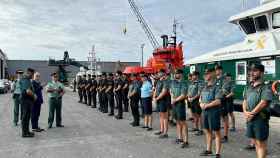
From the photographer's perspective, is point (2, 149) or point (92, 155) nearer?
point (92, 155)

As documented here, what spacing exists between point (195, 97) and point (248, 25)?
8.57m

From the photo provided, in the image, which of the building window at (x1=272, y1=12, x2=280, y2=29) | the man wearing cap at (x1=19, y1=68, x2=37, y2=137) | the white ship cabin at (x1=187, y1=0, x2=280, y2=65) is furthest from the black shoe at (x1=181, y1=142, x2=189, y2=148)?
the building window at (x1=272, y1=12, x2=280, y2=29)

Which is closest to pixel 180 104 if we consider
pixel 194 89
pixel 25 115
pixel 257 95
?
pixel 194 89

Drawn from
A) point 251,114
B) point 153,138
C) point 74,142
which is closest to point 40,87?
point 74,142

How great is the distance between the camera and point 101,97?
16.6 metres

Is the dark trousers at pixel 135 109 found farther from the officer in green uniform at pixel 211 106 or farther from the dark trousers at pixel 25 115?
the officer in green uniform at pixel 211 106

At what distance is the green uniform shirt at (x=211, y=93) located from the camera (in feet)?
24.6

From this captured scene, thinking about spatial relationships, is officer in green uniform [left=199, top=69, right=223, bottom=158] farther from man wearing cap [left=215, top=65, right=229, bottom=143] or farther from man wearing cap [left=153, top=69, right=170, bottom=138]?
man wearing cap [left=153, top=69, right=170, bottom=138]

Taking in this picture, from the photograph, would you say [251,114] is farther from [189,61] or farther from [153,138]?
[189,61]

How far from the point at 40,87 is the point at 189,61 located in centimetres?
988

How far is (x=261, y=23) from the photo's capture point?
1608 cm

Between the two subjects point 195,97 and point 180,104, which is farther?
point 195,97

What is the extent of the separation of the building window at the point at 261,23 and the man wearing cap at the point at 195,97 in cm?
667

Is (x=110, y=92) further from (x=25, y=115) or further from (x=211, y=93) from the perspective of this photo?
(x=211, y=93)
